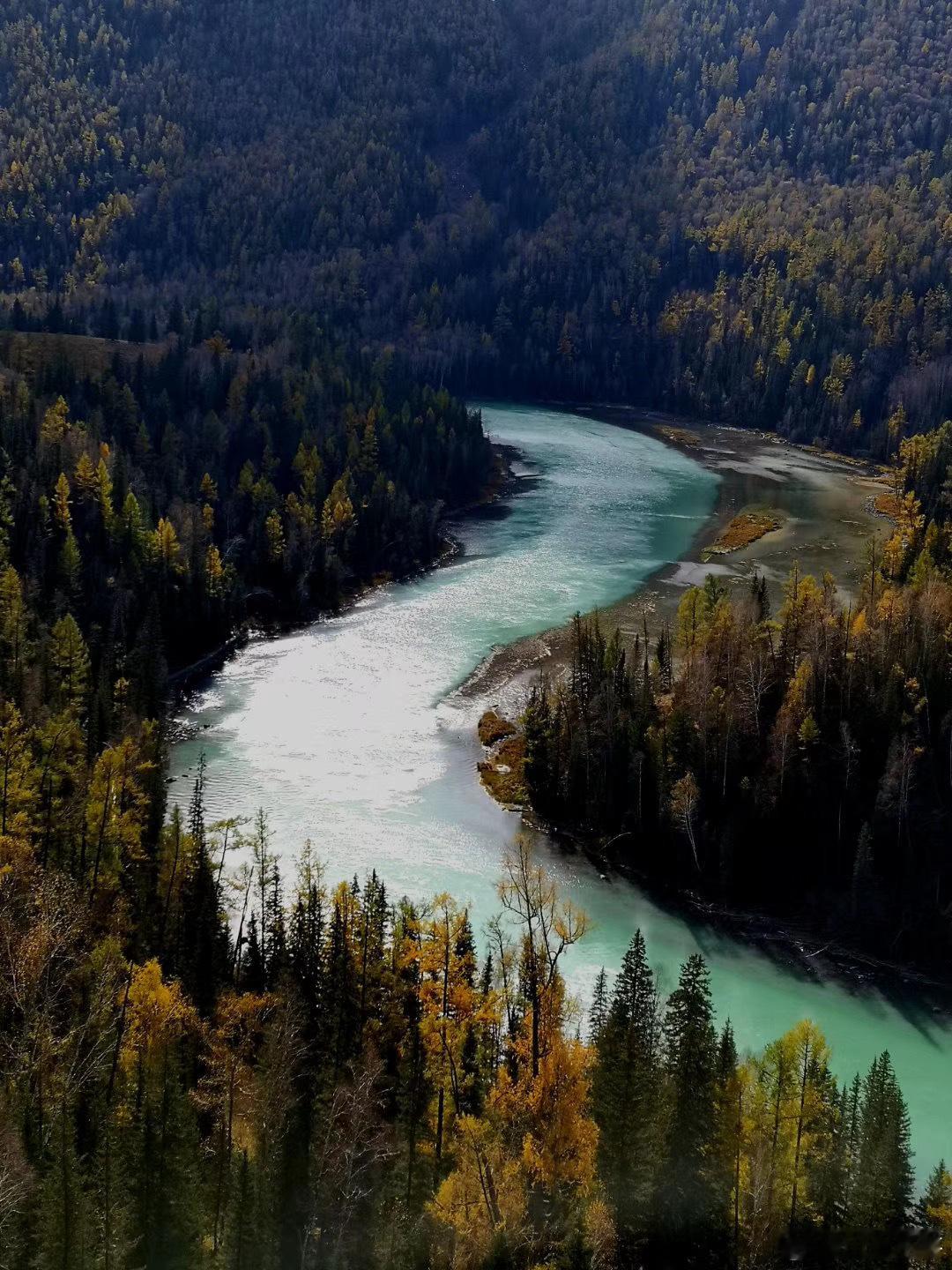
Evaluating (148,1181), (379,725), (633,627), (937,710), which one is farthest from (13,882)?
(633,627)

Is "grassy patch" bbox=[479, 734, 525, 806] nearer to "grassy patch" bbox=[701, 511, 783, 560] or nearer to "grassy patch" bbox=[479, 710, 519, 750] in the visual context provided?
"grassy patch" bbox=[479, 710, 519, 750]

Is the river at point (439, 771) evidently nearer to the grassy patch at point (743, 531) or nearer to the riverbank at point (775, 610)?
the riverbank at point (775, 610)

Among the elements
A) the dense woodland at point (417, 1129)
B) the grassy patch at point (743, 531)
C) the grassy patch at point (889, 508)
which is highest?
the grassy patch at point (889, 508)

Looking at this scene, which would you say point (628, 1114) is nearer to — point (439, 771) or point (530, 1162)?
point (530, 1162)

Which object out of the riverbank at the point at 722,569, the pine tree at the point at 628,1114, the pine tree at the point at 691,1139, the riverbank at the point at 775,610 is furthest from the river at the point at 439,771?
the pine tree at the point at 628,1114

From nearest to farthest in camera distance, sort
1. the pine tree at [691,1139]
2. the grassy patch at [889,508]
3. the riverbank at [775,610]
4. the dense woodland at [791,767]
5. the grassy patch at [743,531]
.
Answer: the pine tree at [691,1139] → the riverbank at [775,610] → the dense woodland at [791,767] → the grassy patch at [743,531] → the grassy patch at [889,508]

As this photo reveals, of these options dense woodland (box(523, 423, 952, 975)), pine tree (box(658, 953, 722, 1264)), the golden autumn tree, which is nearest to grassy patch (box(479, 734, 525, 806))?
dense woodland (box(523, 423, 952, 975))
